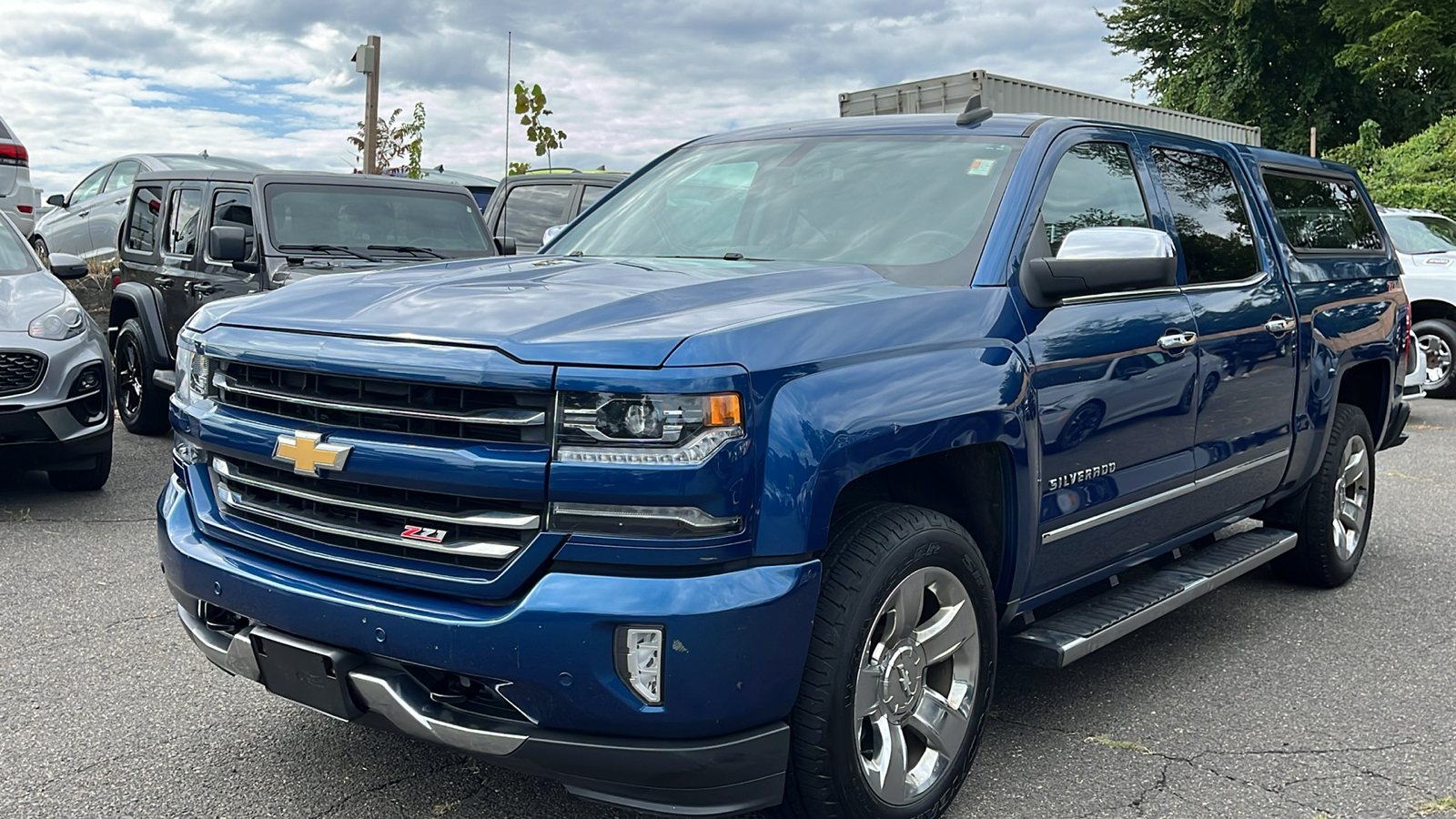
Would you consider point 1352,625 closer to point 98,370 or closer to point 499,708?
point 499,708

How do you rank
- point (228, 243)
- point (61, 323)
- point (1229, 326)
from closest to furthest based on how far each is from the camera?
point (1229, 326)
point (61, 323)
point (228, 243)

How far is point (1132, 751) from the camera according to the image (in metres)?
3.79

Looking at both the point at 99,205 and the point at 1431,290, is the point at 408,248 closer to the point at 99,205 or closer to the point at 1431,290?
the point at 99,205

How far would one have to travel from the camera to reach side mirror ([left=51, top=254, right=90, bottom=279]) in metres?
7.51

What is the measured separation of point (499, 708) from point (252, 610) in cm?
69

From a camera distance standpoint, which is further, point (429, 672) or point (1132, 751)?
point (1132, 751)

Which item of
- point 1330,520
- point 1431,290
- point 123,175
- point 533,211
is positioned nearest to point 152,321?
point 533,211

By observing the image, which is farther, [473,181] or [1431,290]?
[473,181]

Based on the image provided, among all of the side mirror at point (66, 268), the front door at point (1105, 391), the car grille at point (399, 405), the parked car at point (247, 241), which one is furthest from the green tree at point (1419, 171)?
the car grille at point (399, 405)

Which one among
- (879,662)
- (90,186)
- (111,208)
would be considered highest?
(90,186)

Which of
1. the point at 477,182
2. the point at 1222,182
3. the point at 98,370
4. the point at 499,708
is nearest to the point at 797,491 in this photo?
the point at 499,708

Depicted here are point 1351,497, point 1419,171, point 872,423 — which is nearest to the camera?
point 872,423

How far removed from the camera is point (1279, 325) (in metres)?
4.75

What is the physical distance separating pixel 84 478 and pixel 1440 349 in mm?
12314
